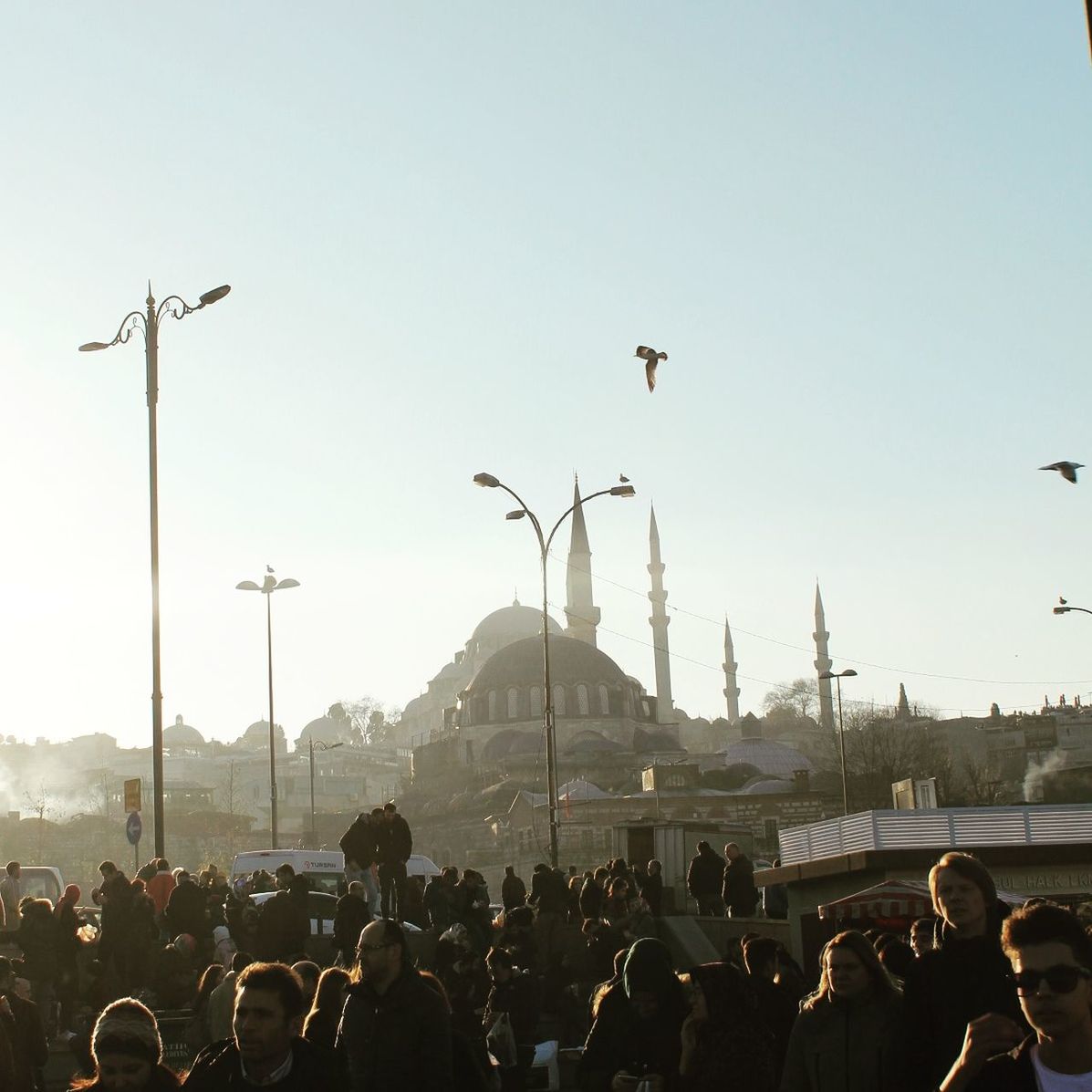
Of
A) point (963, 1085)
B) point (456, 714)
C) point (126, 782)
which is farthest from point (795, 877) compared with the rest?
point (456, 714)

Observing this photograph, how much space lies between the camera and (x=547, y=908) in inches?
635

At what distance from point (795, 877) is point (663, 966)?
12269 mm

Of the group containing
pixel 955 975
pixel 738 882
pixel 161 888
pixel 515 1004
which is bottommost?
pixel 515 1004

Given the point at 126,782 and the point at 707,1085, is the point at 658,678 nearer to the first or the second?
the point at 126,782

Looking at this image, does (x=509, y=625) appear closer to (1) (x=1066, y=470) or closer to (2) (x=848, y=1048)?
Result: (1) (x=1066, y=470)

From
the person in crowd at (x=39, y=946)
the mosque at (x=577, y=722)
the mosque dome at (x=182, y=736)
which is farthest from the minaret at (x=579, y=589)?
the person in crowd at (x=39, y=946)

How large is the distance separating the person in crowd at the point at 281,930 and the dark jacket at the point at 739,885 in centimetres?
639

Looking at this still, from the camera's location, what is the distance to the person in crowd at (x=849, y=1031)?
516 cm

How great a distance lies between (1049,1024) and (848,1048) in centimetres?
172

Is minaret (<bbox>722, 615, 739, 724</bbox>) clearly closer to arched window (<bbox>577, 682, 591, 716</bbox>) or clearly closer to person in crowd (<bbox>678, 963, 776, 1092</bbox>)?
arched window (<bbox>577, 682, 591, 716</bbox>)

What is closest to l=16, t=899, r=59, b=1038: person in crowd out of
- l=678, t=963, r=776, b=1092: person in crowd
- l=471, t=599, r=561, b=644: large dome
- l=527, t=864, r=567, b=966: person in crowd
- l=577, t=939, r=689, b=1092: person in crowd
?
l=527, t=864, r=567, b=966: person in crowd

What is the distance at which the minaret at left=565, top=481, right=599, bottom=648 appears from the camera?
92.1m

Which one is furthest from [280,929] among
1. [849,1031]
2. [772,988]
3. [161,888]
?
[849,1031]

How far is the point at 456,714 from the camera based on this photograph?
90375 mm
